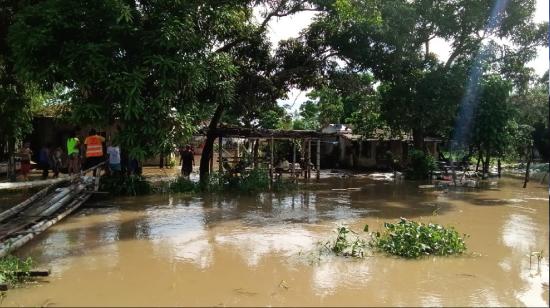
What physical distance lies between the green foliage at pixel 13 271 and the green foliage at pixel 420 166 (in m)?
19.4

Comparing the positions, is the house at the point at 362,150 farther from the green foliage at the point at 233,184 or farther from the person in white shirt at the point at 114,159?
the person in white shirt at the point at 114,159

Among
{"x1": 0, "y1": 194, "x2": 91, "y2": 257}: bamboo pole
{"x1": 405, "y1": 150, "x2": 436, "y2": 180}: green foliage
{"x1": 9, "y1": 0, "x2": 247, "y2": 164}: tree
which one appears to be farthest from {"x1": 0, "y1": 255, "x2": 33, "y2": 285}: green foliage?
{"x1": 405, "y1": 150, "x2": 436, "y2": 180}: green foliage

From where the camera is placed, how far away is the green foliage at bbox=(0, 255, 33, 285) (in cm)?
654

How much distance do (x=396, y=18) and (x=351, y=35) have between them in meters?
1.84

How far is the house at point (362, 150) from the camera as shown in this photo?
3089 centimetres

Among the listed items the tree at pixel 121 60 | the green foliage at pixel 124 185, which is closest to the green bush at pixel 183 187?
the green foliage at pixel 124 185

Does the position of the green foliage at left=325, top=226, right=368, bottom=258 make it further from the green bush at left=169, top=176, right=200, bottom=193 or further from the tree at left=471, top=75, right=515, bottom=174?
the tree at left=471, top=75, right=515, bottom=174

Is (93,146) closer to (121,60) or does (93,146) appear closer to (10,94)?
(10,94)

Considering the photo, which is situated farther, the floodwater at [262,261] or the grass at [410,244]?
the grass at [410,244]

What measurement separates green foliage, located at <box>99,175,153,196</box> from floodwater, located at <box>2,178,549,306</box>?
1325mm

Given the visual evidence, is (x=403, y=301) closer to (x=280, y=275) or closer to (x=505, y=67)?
(x=280, y=275)

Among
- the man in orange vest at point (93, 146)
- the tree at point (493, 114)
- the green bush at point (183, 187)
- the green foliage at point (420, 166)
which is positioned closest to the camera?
the man in orange vest at point (93, 146)

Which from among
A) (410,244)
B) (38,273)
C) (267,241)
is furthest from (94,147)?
(410,244)

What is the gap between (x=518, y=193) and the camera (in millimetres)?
18766
